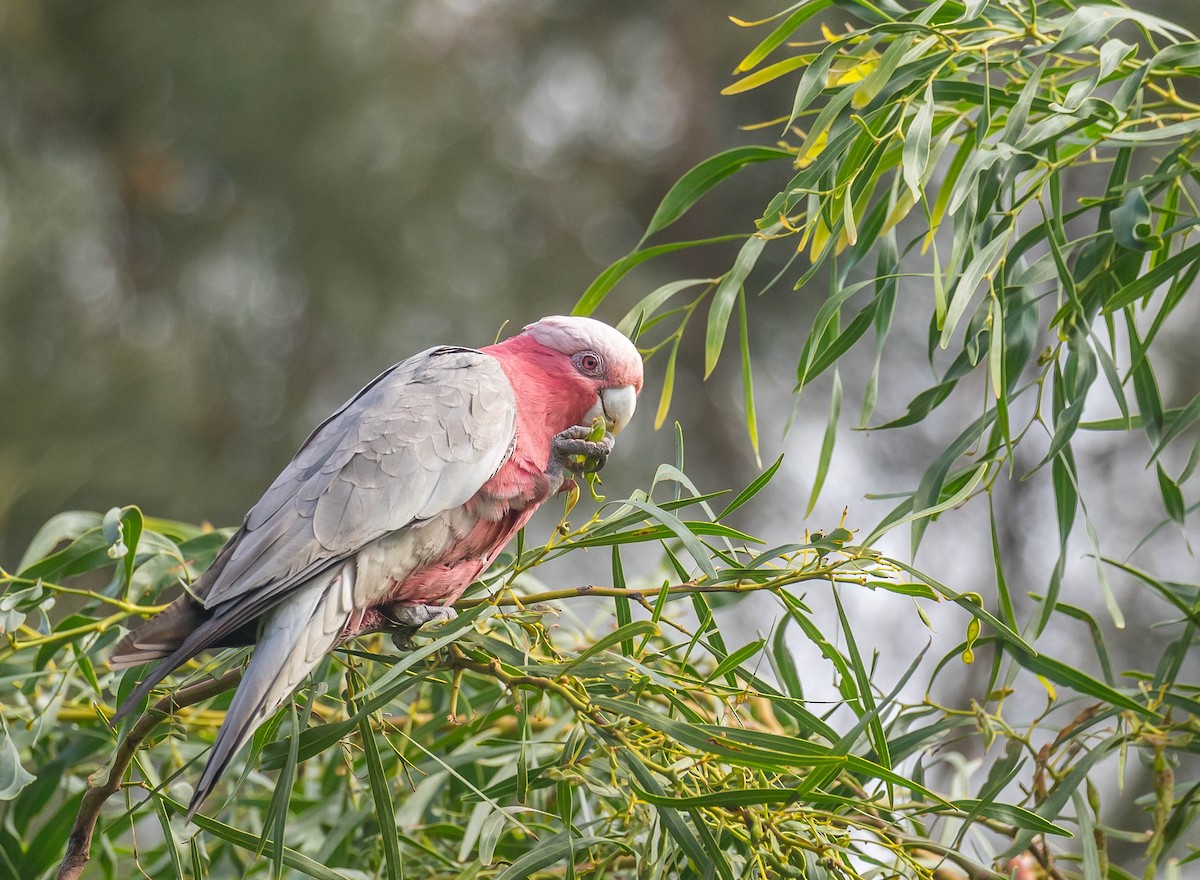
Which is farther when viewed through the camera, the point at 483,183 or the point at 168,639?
the point at 483,183

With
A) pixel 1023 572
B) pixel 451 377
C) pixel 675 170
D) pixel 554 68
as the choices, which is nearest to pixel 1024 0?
pixel 451 377

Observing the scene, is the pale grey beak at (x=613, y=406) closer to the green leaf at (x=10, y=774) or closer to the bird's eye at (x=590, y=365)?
the bird's eye at (x=590, y=365)

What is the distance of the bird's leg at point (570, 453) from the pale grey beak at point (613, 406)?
0.05m

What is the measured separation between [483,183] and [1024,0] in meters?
5.32

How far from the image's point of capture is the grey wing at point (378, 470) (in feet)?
4.00

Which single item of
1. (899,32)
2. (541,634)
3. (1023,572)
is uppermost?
(899,32)

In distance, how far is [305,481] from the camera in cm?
133

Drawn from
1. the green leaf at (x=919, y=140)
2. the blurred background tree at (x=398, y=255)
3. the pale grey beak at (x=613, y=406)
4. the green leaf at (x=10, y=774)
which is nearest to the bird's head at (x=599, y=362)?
the pale grey beak at (x=613, y=406)

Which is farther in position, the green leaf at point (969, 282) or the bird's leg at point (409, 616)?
the bird's leg at point (409, 616)

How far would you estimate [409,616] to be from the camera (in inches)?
53.7

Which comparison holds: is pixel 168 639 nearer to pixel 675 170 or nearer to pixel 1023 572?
pixel 1023 572

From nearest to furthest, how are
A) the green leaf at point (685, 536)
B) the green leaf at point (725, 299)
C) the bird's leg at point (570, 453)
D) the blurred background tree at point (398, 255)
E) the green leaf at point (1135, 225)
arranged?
the green leaf at point (685, 536) → the green leaf at point (1135, 225) → the green leaf at point (725, 299) → the bird's leg at point (570, 453) → the blurred background tree at point (398, 255)

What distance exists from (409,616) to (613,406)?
42 centimetres

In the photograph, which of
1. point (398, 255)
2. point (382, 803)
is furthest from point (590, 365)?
point (398, 255)
